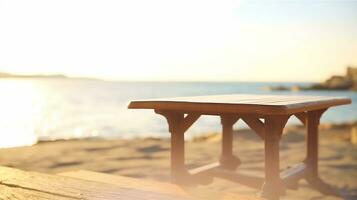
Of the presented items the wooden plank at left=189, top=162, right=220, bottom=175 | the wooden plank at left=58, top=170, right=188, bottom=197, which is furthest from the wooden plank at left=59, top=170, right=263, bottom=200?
the wooden plank at left=189, top=162, right=220, bottom=175

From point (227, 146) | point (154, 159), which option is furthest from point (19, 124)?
point (227, 146)

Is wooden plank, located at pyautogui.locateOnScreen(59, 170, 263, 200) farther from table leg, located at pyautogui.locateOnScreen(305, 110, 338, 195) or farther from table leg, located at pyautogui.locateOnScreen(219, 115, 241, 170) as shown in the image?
table leg, located at pyautogui.locateOnScreen(305, 110, 338, 195)

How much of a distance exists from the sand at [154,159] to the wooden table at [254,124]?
35 centimetres

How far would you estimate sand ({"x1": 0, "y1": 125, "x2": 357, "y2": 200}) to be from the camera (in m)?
5.66

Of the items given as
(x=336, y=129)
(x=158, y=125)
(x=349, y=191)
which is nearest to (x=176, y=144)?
(x=349, y=191)

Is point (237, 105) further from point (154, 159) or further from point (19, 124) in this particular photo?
point (19, 124)

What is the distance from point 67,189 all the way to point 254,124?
2157mm

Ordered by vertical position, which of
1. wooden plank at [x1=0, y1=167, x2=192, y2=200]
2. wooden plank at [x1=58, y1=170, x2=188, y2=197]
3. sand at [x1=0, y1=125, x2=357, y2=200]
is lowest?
sand at [x1=0, y1=125, x2=357, y2=200]

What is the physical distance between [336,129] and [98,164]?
37.9 feet

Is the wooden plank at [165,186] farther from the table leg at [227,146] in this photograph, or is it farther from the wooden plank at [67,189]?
the table leg at [227,146]

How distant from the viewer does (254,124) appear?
3861 millimetres

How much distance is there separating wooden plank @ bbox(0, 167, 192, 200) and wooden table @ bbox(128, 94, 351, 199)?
1.49 meters

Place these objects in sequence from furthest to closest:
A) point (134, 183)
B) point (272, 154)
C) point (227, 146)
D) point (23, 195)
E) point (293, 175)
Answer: point (227, 146) < point (293, 175) < point (272, 154) < point (134, 183) < point (23, 195)

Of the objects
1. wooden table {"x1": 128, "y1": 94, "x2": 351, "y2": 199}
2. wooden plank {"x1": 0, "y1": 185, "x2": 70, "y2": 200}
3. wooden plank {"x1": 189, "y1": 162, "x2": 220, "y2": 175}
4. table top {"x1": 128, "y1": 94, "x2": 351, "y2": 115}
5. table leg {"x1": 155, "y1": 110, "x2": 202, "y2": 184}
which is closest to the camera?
wooden plank {"x1": 0, "y1": 185, "x2": 70, "y2": 200}
